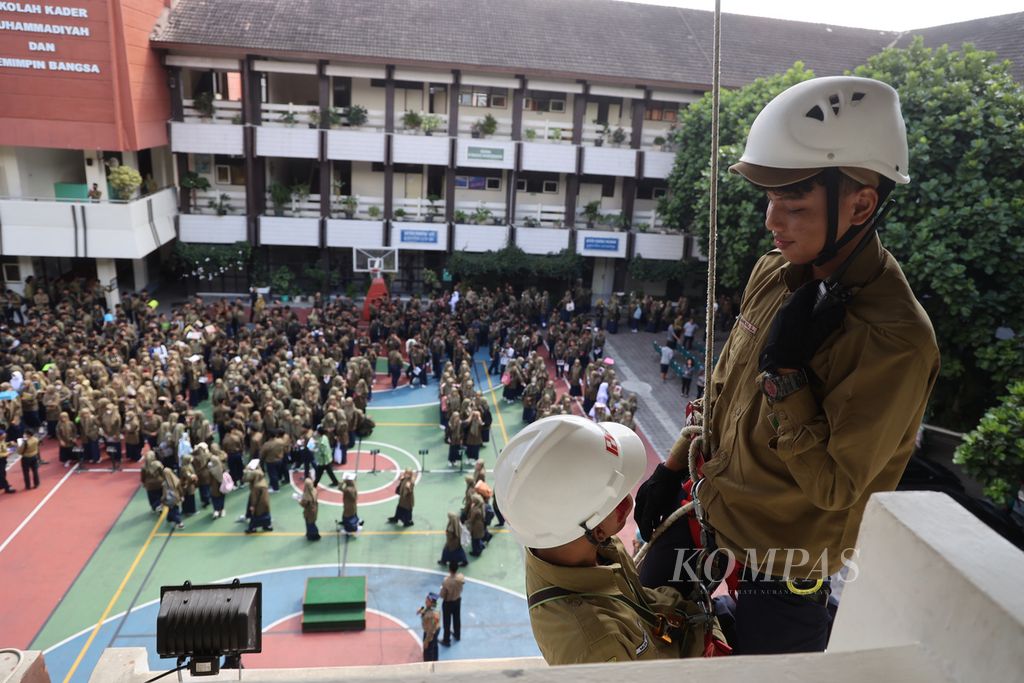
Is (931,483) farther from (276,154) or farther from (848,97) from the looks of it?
(276,154)

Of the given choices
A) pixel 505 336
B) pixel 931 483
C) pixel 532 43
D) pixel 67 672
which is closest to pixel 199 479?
pixel 67 672

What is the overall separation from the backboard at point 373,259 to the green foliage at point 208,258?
409cm

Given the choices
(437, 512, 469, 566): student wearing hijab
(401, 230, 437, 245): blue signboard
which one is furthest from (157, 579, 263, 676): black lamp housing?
(401, 230, 437, 245): blue signboard

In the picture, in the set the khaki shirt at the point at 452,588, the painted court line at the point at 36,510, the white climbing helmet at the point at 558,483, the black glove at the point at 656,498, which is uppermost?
the white climbing helmet at the point at 558,483

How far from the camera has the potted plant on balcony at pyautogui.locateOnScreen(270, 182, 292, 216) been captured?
27.2m

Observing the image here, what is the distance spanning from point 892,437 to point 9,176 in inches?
1113

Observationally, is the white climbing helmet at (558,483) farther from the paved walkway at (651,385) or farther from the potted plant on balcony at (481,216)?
the potted plant on balcony at (481,216)

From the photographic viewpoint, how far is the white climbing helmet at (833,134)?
2420 millimetres

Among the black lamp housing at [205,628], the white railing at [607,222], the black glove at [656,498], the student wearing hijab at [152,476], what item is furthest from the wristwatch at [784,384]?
the white railing at [607,222]

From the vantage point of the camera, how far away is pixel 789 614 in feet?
9.41

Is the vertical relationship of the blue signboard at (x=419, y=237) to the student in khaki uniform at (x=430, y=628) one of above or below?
above

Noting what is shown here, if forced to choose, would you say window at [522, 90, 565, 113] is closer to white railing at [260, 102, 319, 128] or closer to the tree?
white railing at [260, 102, 319, 128]

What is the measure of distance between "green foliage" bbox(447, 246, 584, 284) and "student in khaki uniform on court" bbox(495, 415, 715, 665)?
25371 mm

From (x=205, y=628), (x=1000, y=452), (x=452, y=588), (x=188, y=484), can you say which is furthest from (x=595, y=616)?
(x=188, y=484)
